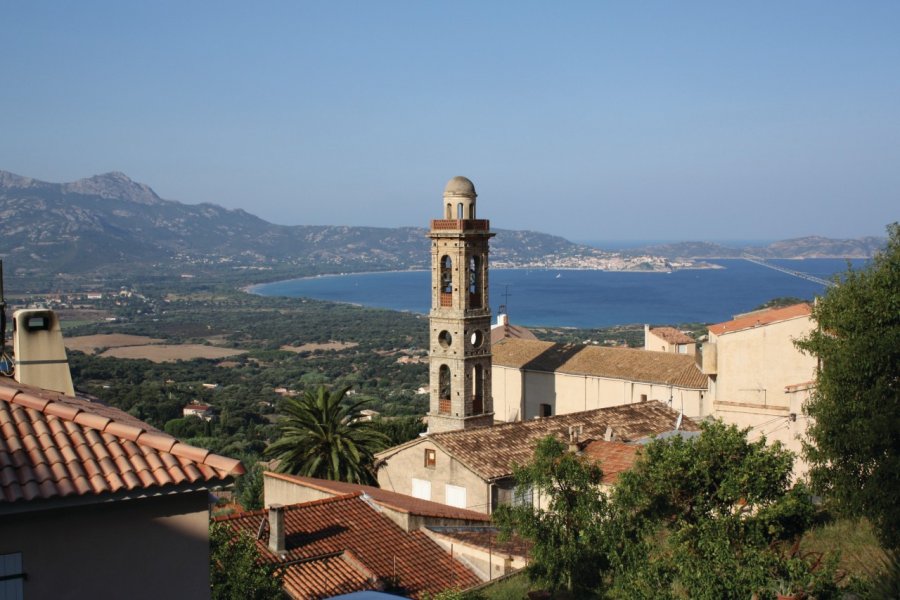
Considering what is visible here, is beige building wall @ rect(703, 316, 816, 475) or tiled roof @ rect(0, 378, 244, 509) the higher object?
tiled roof @ rect(0, 378, 244, 509)

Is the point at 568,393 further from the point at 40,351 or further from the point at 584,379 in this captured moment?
the point at 40,351

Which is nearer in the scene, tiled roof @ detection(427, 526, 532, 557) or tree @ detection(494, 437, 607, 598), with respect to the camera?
tree @ detection(494, 437, 607, 598)

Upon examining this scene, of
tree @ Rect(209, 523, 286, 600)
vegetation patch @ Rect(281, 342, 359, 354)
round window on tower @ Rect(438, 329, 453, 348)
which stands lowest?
vegetation patch @ Rect(281, 342, 359, 354)

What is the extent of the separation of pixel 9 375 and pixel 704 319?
500 feet

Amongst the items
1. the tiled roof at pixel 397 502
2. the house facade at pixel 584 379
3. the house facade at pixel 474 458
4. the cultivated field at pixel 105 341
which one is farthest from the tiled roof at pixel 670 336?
the cultivated field at pixel 105 341

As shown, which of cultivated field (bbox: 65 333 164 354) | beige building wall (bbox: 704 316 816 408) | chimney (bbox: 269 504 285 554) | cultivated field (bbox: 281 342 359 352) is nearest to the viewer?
chimney (bbox: 269 504 285 554)

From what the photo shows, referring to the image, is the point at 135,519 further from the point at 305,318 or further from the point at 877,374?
the point at 305,318

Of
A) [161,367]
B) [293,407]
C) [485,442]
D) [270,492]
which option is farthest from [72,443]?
[161,367]

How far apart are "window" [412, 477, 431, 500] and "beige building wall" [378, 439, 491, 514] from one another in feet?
0.19

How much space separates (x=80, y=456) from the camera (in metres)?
5.83

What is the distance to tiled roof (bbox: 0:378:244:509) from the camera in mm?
5543

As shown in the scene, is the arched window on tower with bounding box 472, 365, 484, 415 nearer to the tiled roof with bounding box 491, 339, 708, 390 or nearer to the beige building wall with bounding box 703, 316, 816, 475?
the tiled roof with bounding box 491, 339, 708, 390

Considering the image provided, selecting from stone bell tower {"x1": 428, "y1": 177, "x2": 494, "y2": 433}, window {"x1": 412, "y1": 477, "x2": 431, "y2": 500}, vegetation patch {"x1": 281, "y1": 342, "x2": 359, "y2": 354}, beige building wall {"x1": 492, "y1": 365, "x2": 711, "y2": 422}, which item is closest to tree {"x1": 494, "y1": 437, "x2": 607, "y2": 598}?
window {"x1": 412, "y1": 477, "x2": 431, "y2": 500}

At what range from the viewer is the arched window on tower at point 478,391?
108ft
